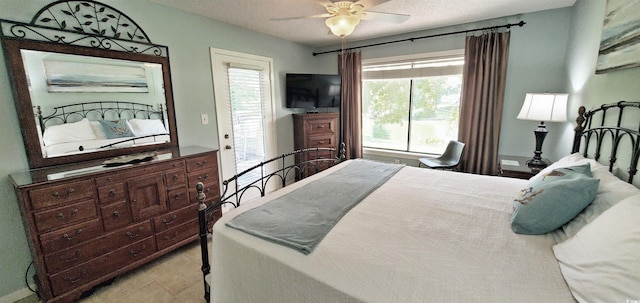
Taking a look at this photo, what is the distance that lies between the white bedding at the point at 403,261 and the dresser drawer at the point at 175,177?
3.67 ft

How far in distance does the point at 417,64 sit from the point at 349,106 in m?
1.19

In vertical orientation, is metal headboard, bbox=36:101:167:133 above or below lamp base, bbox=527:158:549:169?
above

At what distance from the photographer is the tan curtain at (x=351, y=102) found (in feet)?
13.6

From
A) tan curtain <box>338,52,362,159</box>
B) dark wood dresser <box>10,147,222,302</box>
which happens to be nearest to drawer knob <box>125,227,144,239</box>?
dark wood dresser <box>10,147,222,302</box>

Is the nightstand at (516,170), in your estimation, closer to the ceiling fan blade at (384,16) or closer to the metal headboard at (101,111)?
the ceiling fan blade at (384,16)

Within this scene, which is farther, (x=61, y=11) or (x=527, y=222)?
(x=61, y=11)

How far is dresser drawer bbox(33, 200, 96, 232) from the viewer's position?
1.64 m

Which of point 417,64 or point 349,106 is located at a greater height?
point 417,64

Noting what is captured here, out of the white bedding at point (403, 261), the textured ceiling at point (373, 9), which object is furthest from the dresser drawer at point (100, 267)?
the textured ceiling at point (373, 9)

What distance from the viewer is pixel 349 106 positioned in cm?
426

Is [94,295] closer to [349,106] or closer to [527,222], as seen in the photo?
[527,222]

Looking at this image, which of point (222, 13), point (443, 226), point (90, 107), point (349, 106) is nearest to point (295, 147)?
point (349, 106)

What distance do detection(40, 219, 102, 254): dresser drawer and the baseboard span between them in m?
0.63

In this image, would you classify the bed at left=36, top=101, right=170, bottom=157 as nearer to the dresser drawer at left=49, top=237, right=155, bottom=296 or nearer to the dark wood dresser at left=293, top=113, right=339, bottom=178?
the dresser drawer at left=49, top=237, right=155, bottom=296
